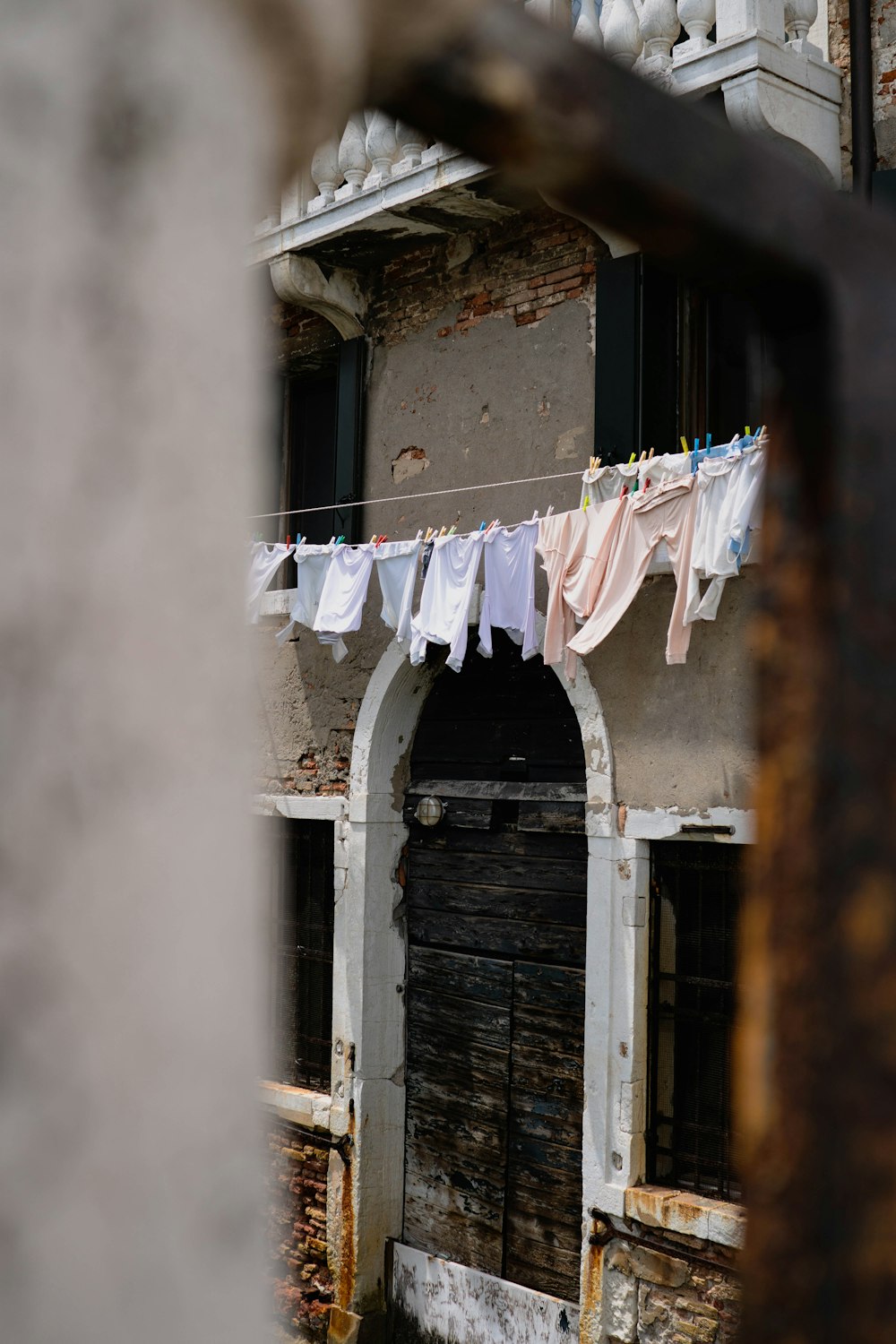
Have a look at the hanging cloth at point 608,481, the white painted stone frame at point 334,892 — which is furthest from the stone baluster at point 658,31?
the white painted stone frame at point 334,892

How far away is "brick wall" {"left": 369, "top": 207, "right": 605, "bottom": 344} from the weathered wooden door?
183 centimetres

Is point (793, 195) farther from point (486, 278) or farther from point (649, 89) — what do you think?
point (486, 278)

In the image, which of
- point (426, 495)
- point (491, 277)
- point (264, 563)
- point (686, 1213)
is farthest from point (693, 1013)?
point (491, 277)

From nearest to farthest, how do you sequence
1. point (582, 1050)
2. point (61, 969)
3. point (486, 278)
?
1. point (61, 969)
2. point (582, 1050)
3. point (486, 278)

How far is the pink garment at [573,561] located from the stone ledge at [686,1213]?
2.31 m

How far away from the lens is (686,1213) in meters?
5.34

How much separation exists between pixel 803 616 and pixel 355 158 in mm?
6526

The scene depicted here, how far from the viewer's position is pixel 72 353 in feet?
2.14

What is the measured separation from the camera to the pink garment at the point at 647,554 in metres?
5.05

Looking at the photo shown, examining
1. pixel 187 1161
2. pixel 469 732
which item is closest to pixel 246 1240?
pixel 187 1161

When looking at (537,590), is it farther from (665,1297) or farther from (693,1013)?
(665,1297)

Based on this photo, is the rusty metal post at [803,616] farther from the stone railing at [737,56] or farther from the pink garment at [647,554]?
the stone railing at [737,56]

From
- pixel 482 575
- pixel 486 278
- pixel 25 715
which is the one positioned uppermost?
pixel 486 278

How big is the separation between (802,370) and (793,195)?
103 millimetres
